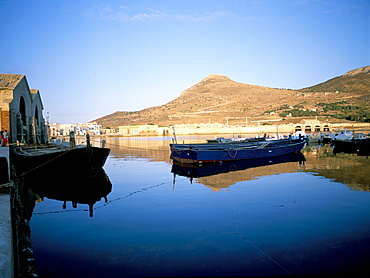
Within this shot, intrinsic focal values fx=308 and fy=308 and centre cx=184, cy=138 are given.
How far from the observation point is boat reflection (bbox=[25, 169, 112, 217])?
1091cm

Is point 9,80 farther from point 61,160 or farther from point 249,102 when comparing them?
point 249,102

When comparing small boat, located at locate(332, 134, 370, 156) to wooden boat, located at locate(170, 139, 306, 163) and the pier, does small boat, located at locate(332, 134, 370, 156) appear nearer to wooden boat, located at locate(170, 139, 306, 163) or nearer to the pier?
wooden boat, located at locate(170, 139, 306, 163)

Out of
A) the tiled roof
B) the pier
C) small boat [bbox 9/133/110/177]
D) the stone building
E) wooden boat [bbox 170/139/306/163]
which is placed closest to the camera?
the pier

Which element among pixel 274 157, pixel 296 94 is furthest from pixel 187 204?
pixel 296 94

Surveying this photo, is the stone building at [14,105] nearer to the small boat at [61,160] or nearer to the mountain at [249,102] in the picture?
the small boat at [61,160]

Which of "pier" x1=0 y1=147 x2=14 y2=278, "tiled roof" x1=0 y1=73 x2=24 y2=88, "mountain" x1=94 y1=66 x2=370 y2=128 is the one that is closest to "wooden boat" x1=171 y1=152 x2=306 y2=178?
"pier" x1=0 y1=147 x2=14 y2=278

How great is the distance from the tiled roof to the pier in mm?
14479

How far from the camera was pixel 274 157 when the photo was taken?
83.4 ft

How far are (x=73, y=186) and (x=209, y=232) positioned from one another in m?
7.76

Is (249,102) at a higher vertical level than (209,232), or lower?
higher

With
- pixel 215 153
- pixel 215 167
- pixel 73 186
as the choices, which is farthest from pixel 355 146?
pixel 73 186

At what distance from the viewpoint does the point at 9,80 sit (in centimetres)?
2006

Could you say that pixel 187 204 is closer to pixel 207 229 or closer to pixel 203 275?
pixel 207 229

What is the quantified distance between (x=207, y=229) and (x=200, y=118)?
12777 cm
